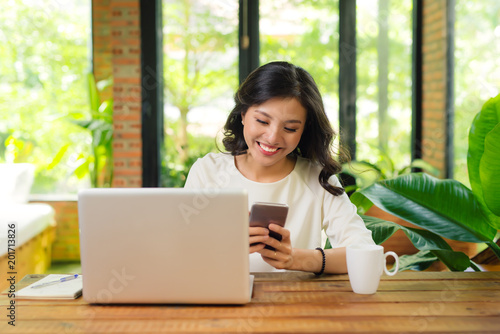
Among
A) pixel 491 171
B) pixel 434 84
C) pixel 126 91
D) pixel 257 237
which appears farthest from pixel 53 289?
pixel 434 84

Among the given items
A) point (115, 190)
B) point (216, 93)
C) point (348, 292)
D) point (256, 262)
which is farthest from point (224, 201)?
point (216, 93)

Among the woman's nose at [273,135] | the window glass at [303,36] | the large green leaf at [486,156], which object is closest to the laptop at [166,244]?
the woman's nose at [273,135]

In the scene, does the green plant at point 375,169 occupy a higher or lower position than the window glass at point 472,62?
lower

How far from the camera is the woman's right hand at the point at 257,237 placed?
1311 millimetres

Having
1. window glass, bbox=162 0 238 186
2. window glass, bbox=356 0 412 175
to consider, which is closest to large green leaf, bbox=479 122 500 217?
window glass, bbox=356 0 412 175

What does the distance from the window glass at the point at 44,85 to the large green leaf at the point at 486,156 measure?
3.61m

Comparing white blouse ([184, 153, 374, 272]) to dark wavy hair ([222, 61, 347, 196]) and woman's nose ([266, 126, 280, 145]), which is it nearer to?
dark wavy hair ([222, 61, 347, 196])

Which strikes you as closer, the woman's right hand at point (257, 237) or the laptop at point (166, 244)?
the laptop at point (166, 244)

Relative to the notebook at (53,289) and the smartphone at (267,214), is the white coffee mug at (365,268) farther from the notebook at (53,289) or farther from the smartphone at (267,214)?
the notebook at (53,289)

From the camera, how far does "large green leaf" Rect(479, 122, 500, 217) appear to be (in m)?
1.63

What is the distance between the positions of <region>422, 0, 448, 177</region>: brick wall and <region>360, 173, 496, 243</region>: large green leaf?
211 centimetres

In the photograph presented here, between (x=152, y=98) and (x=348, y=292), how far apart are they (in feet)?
10.7

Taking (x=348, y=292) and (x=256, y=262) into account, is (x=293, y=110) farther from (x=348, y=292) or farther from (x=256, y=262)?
(x=348, y=292)

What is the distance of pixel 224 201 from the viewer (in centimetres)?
108
